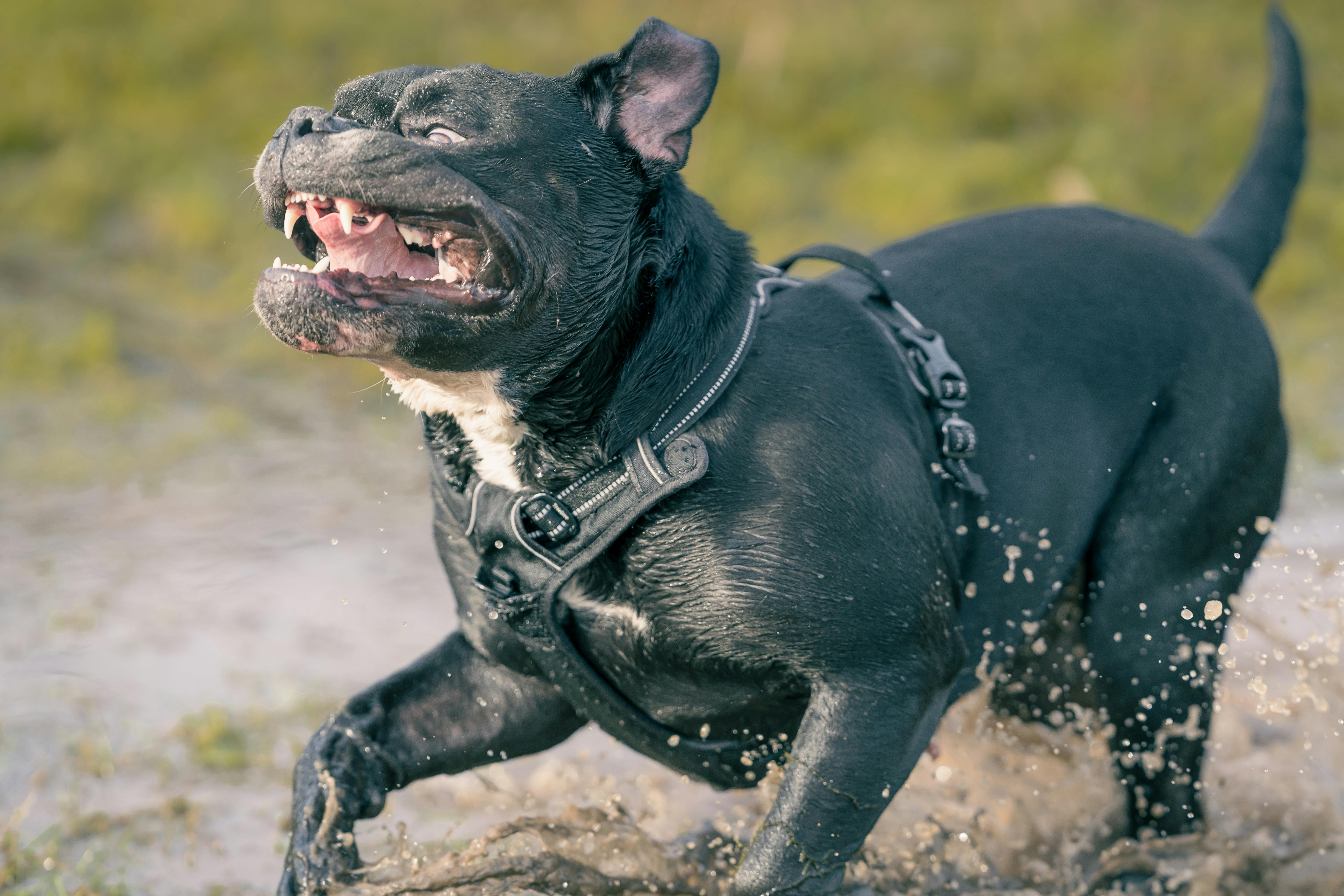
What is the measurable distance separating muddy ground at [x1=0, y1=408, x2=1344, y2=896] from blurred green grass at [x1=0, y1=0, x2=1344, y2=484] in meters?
1.32

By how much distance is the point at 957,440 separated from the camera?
267 cm

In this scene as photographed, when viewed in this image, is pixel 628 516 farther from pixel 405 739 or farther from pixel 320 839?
pixel 320 839

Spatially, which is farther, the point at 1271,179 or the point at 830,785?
the point at 1271,179

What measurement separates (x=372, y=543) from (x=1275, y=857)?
10.4 feet

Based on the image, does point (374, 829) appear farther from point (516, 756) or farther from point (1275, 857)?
point (1275, 857)

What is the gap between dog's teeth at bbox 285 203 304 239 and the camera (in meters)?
2.35

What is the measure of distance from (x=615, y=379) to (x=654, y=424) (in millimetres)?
107

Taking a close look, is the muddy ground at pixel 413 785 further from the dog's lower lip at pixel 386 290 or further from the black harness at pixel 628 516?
the dog's lower lip at pixel 386 290

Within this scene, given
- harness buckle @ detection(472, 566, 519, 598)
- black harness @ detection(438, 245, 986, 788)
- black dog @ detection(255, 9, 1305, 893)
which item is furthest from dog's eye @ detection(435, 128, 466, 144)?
harness buckle @ detection(472, 566, 519, 598)

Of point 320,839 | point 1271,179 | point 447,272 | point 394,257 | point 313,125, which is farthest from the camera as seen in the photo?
point 1271,179

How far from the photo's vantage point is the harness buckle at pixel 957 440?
2670mm

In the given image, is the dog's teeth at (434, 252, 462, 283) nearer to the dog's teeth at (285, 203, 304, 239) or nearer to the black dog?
the black dog

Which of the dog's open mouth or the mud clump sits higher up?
the dog's open mouth

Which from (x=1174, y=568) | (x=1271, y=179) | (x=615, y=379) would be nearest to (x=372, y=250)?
(x=615, y=379)
